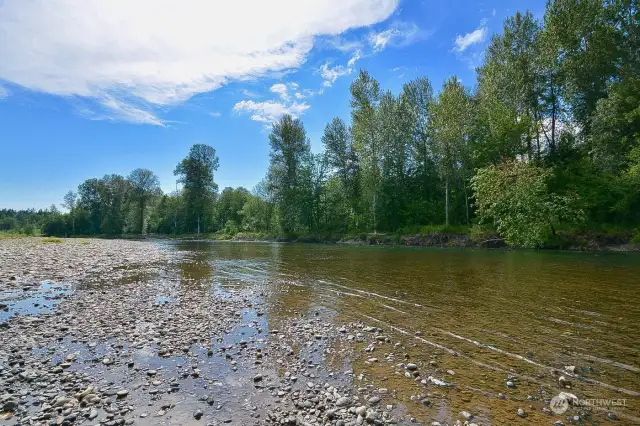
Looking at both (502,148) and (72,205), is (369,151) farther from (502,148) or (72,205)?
(72,205)

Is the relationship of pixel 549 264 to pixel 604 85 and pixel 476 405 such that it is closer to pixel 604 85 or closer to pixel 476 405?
pixel 476 405

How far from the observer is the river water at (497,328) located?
5.41 metres

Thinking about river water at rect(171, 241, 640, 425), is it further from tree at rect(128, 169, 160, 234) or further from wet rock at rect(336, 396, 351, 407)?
tree at rect(128, 169, 160, 234)

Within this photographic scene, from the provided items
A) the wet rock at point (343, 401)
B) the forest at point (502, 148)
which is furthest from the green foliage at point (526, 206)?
the wet rock at point (343, 401)

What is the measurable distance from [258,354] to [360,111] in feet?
187

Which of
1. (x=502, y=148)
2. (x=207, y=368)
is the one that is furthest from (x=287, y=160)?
(x=207, y=368)

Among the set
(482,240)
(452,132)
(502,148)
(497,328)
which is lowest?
(497,328)

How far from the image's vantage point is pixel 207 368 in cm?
666

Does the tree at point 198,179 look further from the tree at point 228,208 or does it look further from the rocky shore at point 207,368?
the rocky shore at point 207,368

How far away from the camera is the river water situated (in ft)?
17.7

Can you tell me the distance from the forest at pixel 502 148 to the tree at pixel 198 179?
36.9m

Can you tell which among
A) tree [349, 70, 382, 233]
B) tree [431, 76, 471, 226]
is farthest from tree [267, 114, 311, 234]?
tree [431, 76, 471, 226]

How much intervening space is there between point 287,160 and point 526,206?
47382mm

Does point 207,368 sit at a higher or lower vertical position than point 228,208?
lower
